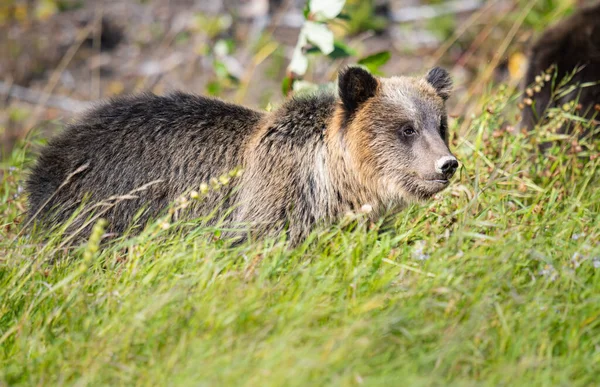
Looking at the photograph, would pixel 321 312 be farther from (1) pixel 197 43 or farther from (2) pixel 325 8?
(1) pixel 197 43

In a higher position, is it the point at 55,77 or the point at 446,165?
the point at 446,165

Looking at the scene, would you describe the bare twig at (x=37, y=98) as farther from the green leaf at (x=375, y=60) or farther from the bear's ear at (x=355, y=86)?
the bear's ear at (x=355, y=86)

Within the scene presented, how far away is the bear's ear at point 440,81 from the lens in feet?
17.4

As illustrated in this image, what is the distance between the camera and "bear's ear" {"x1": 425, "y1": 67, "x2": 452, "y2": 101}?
5.30 meters

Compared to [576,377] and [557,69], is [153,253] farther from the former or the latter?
[557,69]

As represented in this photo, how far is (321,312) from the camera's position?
3.42m

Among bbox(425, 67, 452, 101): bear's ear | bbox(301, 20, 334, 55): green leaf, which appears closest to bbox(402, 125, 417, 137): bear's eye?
bbox(425, 67, 452, 101): bear's ear

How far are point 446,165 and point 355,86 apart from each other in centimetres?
76

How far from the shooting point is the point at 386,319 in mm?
3340

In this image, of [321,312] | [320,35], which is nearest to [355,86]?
[320,35]

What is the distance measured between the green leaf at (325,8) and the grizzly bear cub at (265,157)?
105 centimetres

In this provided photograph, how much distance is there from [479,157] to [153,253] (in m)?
2.41

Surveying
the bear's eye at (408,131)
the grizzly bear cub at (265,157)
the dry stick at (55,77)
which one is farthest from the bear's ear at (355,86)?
the dry stick at (55,77)

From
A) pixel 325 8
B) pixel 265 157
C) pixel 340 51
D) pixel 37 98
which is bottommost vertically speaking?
pixel 37 98
